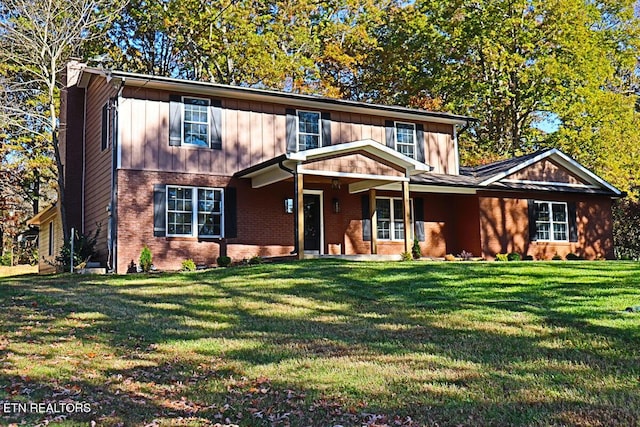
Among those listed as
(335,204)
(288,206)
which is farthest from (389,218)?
(288,206)

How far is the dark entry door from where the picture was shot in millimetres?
19922

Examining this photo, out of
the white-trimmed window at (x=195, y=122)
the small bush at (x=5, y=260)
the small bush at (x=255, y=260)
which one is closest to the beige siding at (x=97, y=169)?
the white-trimmed window at (x=195, y=122)

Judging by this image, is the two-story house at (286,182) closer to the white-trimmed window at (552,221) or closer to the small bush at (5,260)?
the white-trimmed window at (552,221)

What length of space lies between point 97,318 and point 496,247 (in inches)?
567

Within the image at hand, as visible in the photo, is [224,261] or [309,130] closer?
[224,261]

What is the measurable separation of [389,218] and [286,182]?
373 centimetres

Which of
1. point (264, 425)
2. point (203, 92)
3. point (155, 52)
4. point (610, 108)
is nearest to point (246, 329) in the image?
point (264, 425)

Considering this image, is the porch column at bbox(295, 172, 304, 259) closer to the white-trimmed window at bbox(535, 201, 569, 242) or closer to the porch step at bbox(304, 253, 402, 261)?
the porch step at bbox(304, 253, 402, 261)

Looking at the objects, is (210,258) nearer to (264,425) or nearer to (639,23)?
(264,425)

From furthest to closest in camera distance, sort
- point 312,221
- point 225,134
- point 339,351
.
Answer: point 312,221 < point 225,134 < point 339,351

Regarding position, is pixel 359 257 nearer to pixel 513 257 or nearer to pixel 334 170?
pixel 334 170

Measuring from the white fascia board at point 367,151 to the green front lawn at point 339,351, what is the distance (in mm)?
5040

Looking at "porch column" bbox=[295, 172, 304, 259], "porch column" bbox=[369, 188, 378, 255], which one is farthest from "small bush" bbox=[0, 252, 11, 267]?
"porch column" bbox=[295, 172, 304, 259]

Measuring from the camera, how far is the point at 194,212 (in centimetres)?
1809
